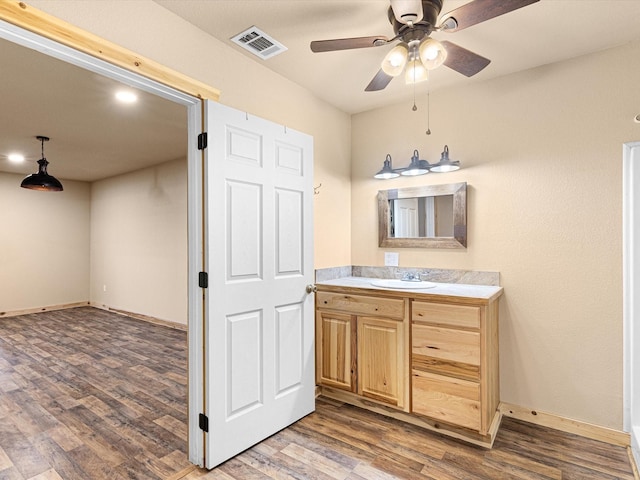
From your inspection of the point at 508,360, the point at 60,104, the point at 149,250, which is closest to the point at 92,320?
the point at 149,250

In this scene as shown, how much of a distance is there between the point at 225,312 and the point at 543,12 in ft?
8.08

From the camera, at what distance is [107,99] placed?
10.4 ft

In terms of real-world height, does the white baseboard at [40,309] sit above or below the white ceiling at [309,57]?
below

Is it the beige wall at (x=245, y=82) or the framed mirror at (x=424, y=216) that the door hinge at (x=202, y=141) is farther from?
the framed mirror at (x=424, y=216)

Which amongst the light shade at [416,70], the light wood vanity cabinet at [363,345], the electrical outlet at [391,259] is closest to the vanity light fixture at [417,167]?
the electrical outlet at [391,259]

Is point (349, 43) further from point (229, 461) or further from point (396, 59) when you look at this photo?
point (229, 461)

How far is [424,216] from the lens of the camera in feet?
10.1

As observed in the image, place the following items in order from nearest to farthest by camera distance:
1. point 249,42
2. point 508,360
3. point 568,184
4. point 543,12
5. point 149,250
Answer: point 543,12, point 249,42, point 568,184, point 508,360, point 149,250

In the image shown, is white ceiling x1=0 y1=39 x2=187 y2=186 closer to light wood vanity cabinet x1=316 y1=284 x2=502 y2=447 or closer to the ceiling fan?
the ceiling fan

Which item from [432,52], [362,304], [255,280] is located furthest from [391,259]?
[432,52]

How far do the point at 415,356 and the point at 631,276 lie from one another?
146 cm

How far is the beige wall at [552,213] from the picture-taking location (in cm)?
232

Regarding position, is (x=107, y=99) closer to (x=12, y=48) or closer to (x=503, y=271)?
(x=12, y=48)

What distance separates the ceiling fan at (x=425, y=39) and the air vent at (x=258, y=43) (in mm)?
585
